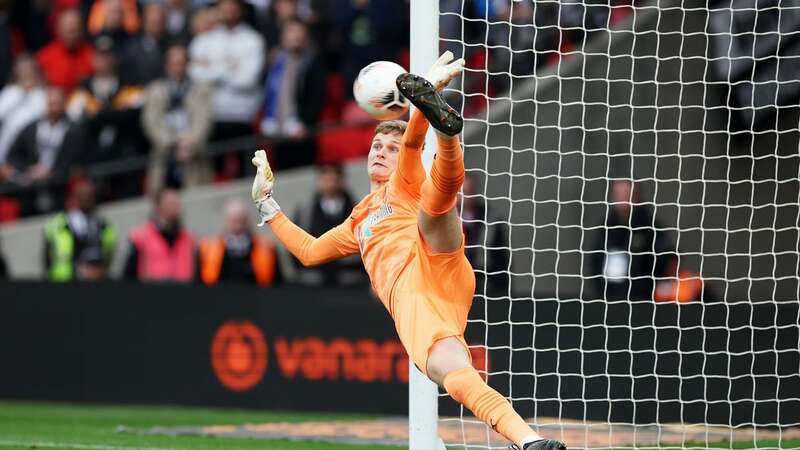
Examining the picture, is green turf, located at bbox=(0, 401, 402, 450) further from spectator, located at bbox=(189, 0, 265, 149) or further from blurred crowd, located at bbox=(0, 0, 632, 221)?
spectator, located at bbox=(189, 0, 265, 149)

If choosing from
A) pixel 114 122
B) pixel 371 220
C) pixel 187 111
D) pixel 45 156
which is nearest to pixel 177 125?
pixel 187 111

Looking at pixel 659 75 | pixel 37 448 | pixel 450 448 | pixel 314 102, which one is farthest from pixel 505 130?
pixel 37 448

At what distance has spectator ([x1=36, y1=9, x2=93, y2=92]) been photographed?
16.6m

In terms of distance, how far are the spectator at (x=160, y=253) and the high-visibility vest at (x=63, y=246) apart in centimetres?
32

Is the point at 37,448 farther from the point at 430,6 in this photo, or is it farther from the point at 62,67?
the point at 62,67

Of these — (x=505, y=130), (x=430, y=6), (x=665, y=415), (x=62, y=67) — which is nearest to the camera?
(x=430, y=6)

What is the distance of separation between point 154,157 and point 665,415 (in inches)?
278

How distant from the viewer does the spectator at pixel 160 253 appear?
13.8 meters

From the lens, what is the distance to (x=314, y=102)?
48.6ft

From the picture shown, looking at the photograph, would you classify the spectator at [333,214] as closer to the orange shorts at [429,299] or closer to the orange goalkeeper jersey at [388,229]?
the orange goalkeeper jersey at [388,229]

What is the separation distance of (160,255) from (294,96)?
2.38 meters

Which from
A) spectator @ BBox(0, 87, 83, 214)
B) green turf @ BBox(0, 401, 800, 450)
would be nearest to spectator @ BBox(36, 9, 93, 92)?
spectator @ BBox(0, 87, 83, 214)

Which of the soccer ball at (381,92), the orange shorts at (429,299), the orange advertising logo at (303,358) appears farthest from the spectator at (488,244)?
the orange shorts at (429,299)

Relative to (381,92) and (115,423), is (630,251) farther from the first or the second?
(381,92)
